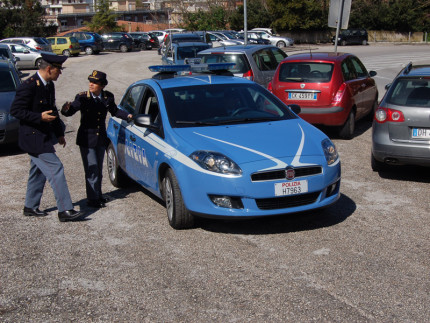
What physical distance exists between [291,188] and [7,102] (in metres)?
7.44

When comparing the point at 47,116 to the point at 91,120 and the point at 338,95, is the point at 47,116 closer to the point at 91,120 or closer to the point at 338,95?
the point at 91,120

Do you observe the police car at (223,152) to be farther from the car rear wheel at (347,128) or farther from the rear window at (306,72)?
the car rear wheel at (347,128)

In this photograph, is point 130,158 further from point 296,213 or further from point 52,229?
point 296,213

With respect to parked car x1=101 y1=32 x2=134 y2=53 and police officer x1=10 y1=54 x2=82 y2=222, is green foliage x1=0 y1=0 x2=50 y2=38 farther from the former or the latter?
police officer x1=10 y1=54 x2=82 y2=222

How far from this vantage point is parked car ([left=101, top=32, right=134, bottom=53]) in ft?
167

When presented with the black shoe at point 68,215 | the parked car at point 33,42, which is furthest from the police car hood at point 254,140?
the parked car at point 33,42

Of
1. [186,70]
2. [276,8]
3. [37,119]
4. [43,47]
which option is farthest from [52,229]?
[276,8]

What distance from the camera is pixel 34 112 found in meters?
6.49

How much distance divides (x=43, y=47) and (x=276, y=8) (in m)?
29.1

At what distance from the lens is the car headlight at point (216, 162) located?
5820 mm

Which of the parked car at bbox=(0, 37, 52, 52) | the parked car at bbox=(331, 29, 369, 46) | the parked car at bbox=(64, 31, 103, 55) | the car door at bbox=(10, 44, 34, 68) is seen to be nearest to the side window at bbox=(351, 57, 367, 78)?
the car door at bbox=(10, 44, 34, 68)

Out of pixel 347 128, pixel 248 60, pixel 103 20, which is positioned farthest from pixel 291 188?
pixel 103 20

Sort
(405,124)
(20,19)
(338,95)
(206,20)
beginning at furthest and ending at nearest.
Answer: (206,20) < (20,19) < (338,95) < (405,124)

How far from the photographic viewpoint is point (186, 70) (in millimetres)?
8727
